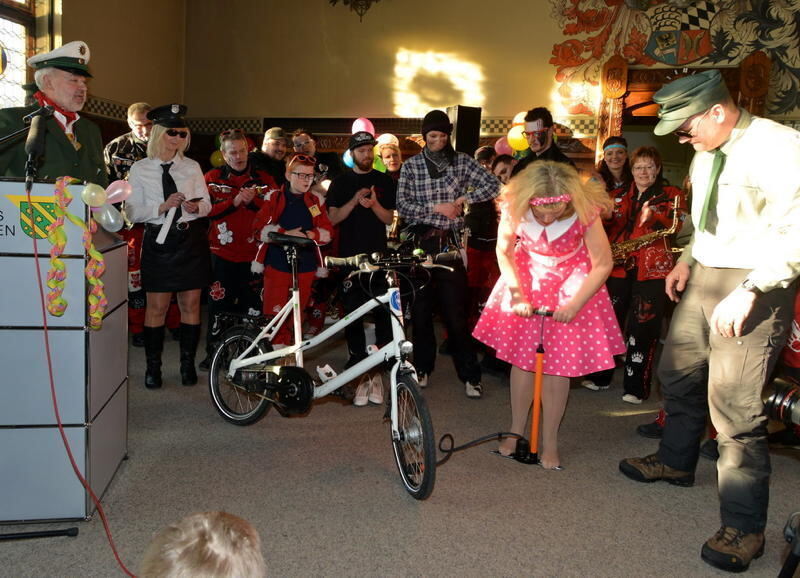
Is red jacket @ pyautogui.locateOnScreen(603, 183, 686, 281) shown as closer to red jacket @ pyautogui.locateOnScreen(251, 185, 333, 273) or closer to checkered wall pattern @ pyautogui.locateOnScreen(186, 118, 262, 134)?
red jacket @ pyautogui.locateOnScreen(251, 185, 333, 273)

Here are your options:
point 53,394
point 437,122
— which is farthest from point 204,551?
point 437,122

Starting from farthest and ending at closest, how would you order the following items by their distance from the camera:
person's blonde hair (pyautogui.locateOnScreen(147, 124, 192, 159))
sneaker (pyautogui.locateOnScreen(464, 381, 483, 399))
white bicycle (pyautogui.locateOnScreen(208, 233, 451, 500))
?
sneaker (pyautogui.locateOnScreen(464, 381, 483, 399))
person's blonde hair (pyautogui.locateOnScreen(147, 124, 192, 159))
white bicycle (pyautogui.locateOnScreen(208, 233, 451, 500))

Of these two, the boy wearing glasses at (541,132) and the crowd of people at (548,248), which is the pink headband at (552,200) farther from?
the boy wearing glasses at (541,132)

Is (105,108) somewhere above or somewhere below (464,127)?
above

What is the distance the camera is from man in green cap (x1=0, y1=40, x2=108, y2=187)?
2.84m

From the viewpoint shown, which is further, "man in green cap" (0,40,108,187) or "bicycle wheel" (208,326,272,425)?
"bicycle wheel" (208,326,272,425)

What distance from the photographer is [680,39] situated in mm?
7973

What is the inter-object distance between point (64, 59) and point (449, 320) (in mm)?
2483

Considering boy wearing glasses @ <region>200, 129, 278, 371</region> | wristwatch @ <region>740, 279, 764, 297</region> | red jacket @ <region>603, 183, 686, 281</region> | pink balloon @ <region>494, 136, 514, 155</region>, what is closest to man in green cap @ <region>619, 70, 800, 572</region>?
wristwatch @ <region>740, 279, 764, 297</region>

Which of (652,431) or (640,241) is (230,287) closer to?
(640,241)

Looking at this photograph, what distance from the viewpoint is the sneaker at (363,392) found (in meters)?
4.05

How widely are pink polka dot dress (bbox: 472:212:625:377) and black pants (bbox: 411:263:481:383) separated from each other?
1.08 metres

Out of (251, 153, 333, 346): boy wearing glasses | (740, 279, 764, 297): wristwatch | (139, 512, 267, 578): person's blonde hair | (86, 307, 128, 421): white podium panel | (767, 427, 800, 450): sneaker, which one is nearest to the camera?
(139, 512, 267, 578): person's blonde hair

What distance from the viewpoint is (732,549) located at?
2.33 meters
